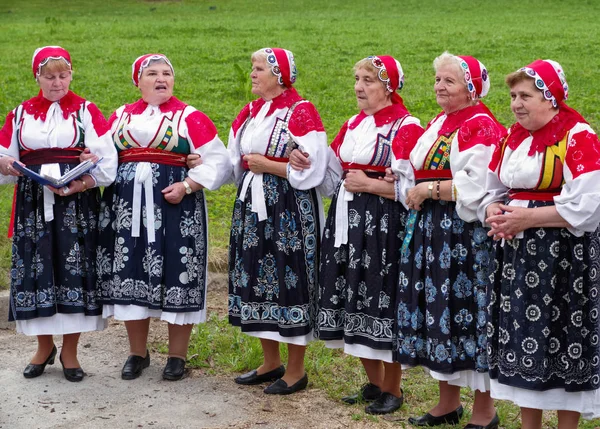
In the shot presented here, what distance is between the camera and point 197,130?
229 inches

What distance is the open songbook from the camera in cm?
557

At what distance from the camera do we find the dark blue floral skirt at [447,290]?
4.85 metres

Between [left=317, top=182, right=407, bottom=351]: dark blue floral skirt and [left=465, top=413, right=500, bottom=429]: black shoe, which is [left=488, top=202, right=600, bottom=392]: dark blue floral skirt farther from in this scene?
[left=317, top=182, right=407, bottom=351]: dark blue floral skirt

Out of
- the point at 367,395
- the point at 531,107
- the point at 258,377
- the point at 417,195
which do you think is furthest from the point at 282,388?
the point at 531,107

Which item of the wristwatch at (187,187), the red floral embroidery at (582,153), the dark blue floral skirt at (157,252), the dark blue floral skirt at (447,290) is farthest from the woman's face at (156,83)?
the red floral embroidery at (582,153)

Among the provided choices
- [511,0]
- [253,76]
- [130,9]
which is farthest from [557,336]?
[130,9]

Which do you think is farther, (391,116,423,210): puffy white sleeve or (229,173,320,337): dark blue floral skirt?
(229,173,320,337): dark blue floral skirt

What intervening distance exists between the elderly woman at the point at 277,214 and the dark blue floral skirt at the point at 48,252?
1011mm

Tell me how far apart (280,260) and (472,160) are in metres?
1.41

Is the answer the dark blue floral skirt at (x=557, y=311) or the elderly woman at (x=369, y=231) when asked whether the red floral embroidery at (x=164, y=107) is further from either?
the dark blue floral skirt at (x=557, y=311)

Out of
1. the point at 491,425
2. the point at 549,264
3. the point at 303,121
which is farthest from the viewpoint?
the point at 303,121

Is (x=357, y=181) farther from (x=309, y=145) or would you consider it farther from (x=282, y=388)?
(x=282, y=388)

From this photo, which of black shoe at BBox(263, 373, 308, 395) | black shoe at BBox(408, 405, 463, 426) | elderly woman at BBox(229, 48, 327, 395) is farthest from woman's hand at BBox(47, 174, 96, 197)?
black shoe at BBox(408, 405, 463, 426)

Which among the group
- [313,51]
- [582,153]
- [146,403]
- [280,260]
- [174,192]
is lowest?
[146,403]
